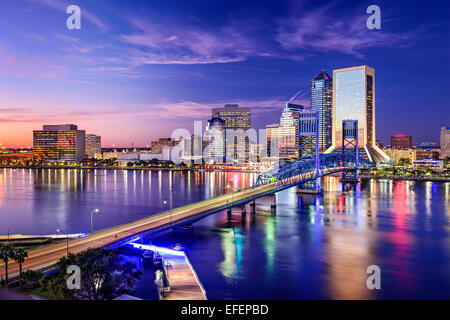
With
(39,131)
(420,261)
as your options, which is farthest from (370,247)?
(39,131)

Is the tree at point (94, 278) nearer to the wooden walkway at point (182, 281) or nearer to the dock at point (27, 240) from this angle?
the wooden walkway at point (182, 281)

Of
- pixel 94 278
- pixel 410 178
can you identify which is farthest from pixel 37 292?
pixel 410 178

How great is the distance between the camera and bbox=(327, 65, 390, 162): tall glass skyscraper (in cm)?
12625

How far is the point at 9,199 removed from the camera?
48625mm

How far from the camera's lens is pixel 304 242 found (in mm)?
25203

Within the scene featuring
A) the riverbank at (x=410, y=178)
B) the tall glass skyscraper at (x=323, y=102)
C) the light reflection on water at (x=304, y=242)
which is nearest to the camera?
the light reflection on water at (x=304, y=242)

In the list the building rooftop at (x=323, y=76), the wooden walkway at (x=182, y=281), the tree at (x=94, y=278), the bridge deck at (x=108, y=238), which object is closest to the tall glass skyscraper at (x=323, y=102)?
the building rooftop at (x=323, y=76)

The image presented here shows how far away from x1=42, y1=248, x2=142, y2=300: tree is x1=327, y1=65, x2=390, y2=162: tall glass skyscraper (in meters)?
121

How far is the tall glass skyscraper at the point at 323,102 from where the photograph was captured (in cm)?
17512

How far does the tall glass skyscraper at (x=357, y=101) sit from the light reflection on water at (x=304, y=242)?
85.2 m

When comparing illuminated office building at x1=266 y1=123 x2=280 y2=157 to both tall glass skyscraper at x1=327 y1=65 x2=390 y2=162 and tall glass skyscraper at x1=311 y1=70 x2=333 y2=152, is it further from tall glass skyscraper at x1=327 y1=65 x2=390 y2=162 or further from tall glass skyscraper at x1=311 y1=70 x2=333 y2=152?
tall glass skyscraper at x1=327 y1=65 x2=390 y2=162

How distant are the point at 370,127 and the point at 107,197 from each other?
107 meters

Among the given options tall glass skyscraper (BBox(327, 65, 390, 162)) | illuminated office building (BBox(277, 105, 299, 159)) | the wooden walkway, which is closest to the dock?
the wooden walkway

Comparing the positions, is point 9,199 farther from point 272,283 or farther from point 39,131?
point 39,131
